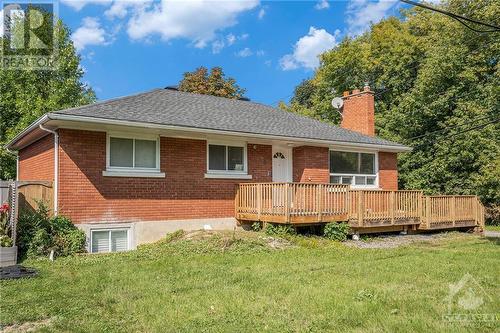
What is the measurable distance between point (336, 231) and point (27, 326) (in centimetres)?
957

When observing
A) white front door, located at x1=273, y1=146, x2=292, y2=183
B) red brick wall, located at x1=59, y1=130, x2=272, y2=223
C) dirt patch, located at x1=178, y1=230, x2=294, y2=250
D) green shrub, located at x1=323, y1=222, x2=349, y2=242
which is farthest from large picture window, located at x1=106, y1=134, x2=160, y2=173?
green shrub, located at x1=323, y1=222, x2=349, y2=242

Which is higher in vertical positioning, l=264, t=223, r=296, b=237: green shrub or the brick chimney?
the brick chimney

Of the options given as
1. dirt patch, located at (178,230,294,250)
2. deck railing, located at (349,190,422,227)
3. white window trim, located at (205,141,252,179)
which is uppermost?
white window trim, located at (205,141,252,179)

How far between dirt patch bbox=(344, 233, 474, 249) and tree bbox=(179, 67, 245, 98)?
22.9 meters

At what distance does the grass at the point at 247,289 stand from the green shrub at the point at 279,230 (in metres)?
1.40

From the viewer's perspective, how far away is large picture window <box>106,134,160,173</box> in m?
12.1

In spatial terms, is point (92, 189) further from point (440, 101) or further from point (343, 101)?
point (440, 101)

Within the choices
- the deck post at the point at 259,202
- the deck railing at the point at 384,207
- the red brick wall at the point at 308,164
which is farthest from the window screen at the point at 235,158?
the deck railing at the point at 384,207

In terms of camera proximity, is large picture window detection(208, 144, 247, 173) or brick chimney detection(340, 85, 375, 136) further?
A: brick chimney detection(340, 85, 375, 136)

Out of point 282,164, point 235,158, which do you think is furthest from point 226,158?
point 282,164

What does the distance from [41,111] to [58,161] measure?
45.9ft

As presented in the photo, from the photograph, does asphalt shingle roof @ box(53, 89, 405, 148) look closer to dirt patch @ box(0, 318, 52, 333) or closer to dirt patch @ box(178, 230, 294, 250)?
dirt patch @ box(178, 230, 294, 250)

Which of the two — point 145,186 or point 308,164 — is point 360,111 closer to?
point 308,164

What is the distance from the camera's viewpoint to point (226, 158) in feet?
47.0
